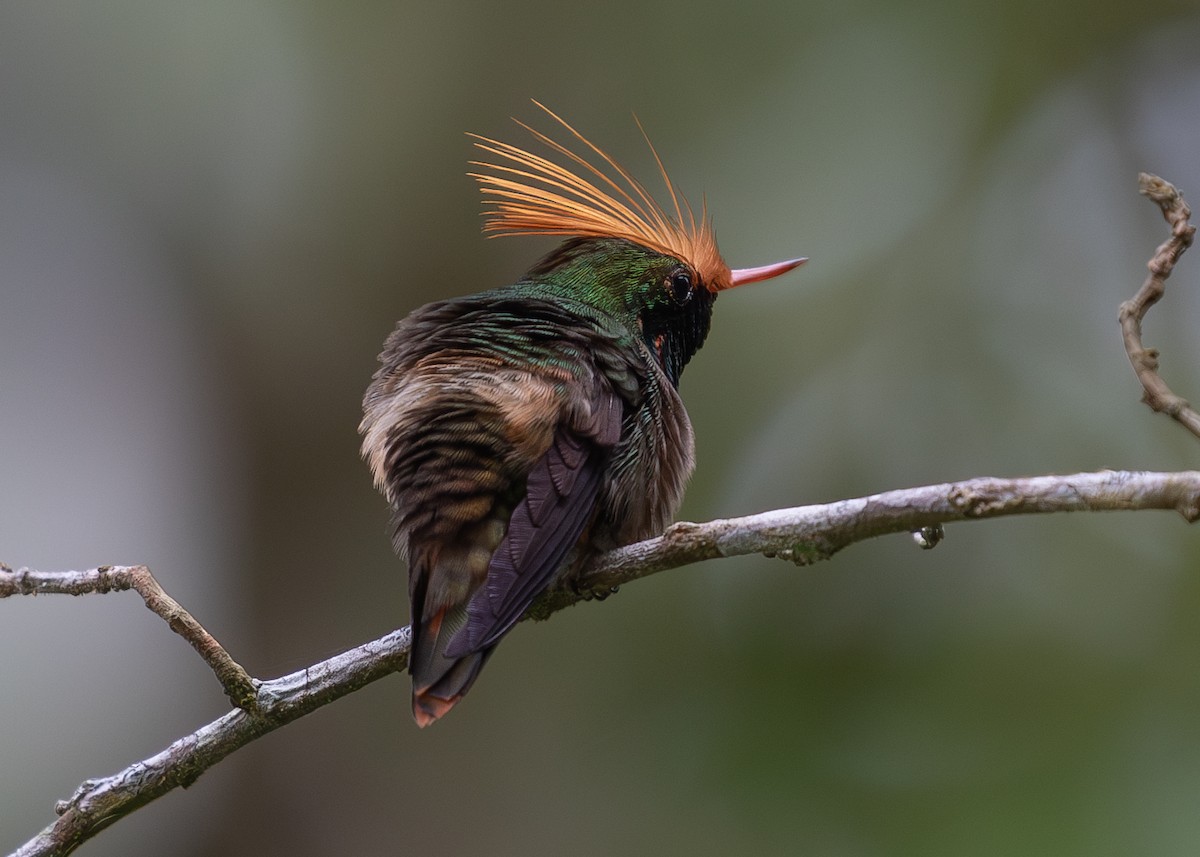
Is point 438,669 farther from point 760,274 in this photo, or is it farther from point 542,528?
point 760,274

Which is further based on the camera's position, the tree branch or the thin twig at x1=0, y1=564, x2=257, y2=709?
the thin twig at x1=0, y1=564, x2=257, y2=709

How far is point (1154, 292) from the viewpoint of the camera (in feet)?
6.49

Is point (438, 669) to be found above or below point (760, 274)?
below


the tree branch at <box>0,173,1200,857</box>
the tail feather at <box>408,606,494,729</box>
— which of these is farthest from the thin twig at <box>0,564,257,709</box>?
the tail feather at <box>408,606,494,729</box>

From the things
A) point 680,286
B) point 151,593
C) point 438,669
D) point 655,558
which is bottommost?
point 438,669

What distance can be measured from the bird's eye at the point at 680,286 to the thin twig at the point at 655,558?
4.18 ft

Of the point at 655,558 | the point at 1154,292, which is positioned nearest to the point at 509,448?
the point at 655,558

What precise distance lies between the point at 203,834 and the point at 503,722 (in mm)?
1180

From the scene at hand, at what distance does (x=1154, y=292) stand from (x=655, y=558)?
3.50 ft

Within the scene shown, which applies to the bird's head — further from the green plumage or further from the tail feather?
the tail feather

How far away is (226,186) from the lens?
16.7 ft

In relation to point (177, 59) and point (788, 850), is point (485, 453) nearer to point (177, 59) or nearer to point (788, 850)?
point (788, 850)

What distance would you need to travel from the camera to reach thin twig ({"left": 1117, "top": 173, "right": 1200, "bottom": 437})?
186cm

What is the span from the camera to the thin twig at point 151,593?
7.50ft
